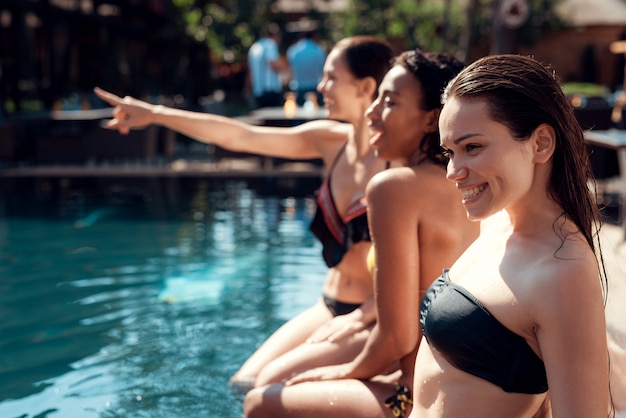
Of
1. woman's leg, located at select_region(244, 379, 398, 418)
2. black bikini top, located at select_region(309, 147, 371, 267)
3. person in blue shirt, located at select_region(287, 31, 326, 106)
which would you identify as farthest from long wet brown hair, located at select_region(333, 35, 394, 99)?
person in blue shirt, located at select_region(287, 31, 326, 106)

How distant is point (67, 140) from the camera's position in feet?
41.0

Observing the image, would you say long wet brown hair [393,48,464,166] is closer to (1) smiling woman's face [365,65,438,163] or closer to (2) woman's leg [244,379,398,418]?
(1) smiling woman's face [365,65,438,163]

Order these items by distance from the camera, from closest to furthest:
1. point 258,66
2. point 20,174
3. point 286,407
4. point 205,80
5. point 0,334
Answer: point 286,407
point 0,334
point 20,174
point 258,66
point 205,80

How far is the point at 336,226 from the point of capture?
336cm

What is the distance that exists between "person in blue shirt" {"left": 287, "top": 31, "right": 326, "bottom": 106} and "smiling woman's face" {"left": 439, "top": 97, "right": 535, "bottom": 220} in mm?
11901

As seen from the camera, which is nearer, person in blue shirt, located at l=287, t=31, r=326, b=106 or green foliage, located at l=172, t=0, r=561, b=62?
person in blue shirt, located at l=287, t=31, r=326, b=106

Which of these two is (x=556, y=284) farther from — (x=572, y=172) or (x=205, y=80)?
(x=205, y=80)

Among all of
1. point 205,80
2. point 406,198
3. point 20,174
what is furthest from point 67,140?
point 205,80

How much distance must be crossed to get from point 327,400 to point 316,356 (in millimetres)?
481

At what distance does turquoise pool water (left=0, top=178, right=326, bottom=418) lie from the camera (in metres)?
4.10

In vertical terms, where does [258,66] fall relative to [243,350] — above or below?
above

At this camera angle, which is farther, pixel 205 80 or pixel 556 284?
pixel 205 80

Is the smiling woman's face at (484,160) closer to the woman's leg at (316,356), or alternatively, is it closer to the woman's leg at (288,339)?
the woman's leg at (316,356)

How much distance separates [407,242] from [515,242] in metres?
0.62
